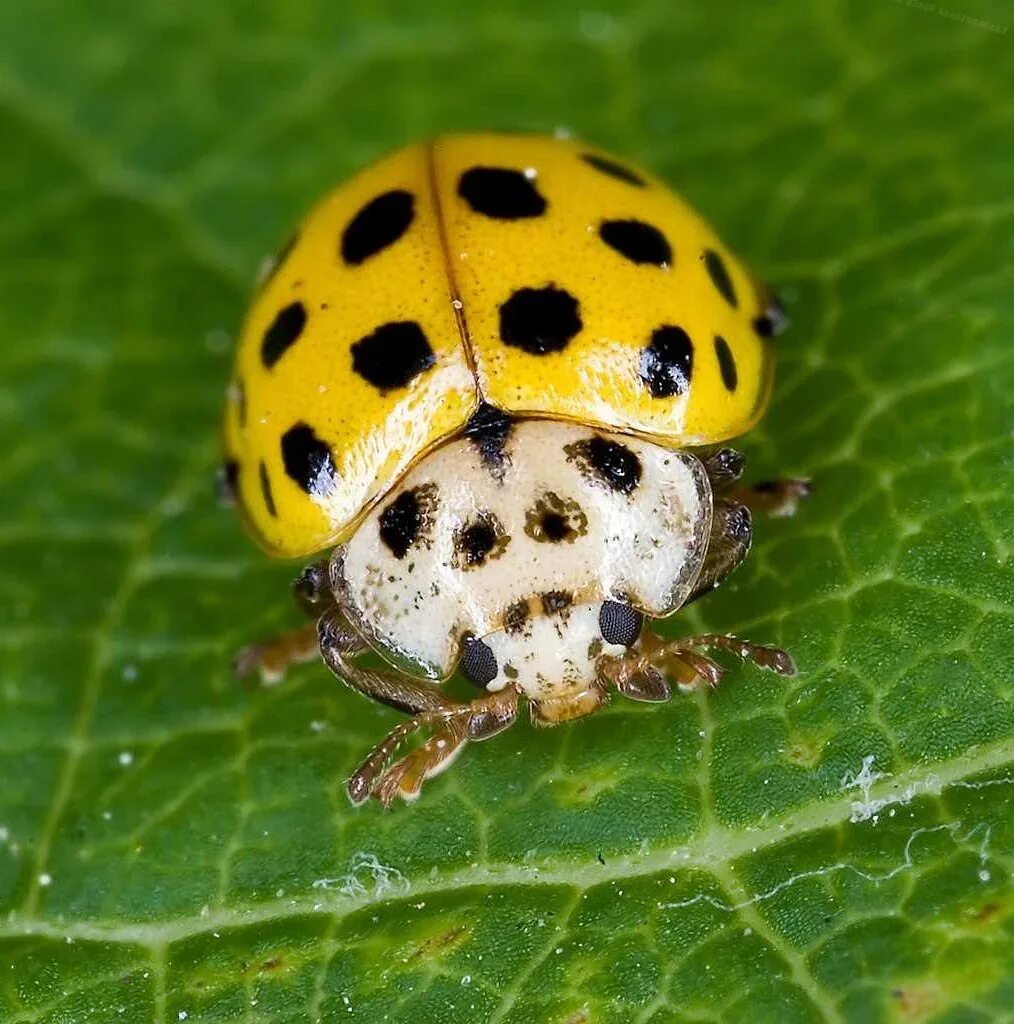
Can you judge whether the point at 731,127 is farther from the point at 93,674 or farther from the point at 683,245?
the point at 93,674

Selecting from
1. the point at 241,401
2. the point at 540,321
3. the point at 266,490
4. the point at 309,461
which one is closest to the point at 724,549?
the point at 540,321

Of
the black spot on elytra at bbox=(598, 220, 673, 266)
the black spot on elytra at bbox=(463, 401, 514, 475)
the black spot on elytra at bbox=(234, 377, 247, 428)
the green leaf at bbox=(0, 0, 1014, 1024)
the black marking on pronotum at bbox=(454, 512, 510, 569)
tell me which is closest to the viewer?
the green leaf at bbox=(0, 0, 1014, 1024)

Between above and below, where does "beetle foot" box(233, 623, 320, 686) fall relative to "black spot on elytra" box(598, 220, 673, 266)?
below

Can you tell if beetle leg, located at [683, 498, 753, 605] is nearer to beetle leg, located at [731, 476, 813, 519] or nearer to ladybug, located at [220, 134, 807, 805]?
ladybug, located at [220, 134, 807, 805]

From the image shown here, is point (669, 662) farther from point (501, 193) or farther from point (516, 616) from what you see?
point (501, 193)

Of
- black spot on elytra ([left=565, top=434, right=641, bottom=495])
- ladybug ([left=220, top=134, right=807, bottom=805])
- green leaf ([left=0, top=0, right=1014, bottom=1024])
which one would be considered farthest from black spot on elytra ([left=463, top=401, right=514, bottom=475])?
green leaf ([left=0, top=0, right=1014, bottom=1024])

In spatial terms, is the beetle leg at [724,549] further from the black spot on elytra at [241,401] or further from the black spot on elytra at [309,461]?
the black spot on elytra at [241,401]
